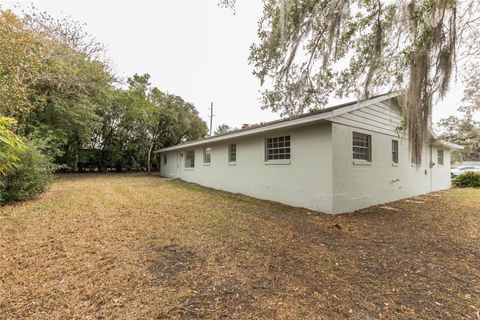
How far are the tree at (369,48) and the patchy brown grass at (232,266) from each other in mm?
3292

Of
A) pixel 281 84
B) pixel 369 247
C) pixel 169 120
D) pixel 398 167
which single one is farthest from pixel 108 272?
pixel 169 120

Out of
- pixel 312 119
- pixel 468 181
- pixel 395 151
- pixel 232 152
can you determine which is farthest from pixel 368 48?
pixel 468 181

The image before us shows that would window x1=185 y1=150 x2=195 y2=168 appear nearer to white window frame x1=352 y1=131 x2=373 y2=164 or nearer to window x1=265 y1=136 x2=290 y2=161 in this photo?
window x1=265 y1=136 x2=290 y2=161

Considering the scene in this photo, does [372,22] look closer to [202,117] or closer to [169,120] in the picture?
[169,120]

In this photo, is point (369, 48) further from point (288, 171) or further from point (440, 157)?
point (440, 157)

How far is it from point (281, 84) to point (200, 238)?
14.6 ft

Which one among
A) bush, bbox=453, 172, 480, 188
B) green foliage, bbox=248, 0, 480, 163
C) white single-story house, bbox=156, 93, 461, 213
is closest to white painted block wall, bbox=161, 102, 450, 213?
white single-story house, bbox=156, 93, 461, 213

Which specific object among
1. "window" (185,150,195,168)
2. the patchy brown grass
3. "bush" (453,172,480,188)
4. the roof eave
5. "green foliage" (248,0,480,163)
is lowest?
the patchy brown grass

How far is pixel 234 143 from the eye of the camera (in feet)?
33.2

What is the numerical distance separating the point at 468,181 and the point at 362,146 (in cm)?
1132

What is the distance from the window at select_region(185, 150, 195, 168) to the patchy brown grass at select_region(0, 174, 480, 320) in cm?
886

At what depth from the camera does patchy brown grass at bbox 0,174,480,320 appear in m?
2.24

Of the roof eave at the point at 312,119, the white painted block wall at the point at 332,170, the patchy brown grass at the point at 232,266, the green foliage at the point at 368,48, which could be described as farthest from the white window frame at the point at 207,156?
the patchy brown grass at the point at 232,266

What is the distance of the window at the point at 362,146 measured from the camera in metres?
7.14
